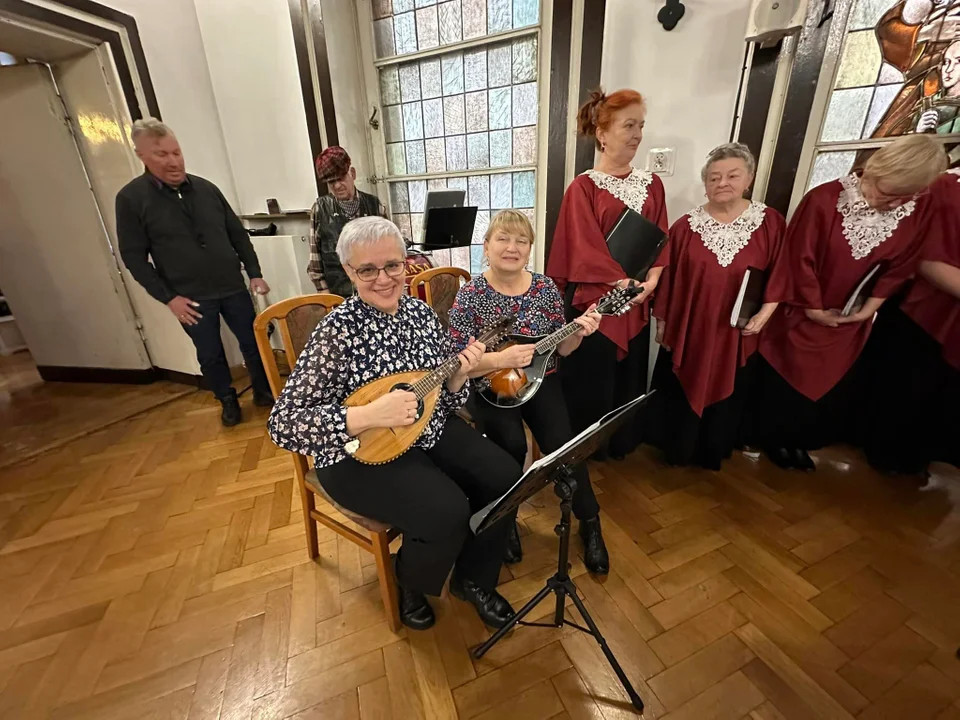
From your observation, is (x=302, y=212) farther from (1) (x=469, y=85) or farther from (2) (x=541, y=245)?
(2) (x=541, y=245)

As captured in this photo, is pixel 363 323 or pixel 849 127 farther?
pixel 849 127

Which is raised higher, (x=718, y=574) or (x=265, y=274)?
(x=265, y=274)

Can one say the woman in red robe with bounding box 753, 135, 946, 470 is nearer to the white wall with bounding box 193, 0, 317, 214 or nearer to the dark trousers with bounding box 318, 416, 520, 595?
the dark trousers with bounding box 318, 416, 520, 595

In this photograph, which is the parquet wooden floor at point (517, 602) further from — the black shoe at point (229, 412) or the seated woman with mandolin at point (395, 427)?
the black shoe at point (229, 412)

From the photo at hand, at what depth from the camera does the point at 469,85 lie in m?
2.54

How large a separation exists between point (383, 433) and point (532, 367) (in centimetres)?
56

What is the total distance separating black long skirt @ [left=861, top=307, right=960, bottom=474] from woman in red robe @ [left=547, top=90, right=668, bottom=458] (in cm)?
109

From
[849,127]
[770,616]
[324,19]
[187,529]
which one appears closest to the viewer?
[770,616]

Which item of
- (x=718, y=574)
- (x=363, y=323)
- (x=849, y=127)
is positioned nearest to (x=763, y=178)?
(x=849, y=127)

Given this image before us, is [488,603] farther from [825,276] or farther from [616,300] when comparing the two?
[825,276]

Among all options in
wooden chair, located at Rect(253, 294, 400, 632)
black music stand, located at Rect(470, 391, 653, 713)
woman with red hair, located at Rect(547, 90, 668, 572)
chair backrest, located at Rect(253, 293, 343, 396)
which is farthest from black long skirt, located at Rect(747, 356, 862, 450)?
chair backrest, located at Rect(253, 293, 343, 396)

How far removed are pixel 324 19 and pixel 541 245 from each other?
1881 mm

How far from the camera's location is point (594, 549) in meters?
1.43

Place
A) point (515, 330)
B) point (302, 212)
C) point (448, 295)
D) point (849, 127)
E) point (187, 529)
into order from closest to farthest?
point (515, 330) → point (187, 529) → point (849, 127) → point (448, 295) → point (302, 212)
